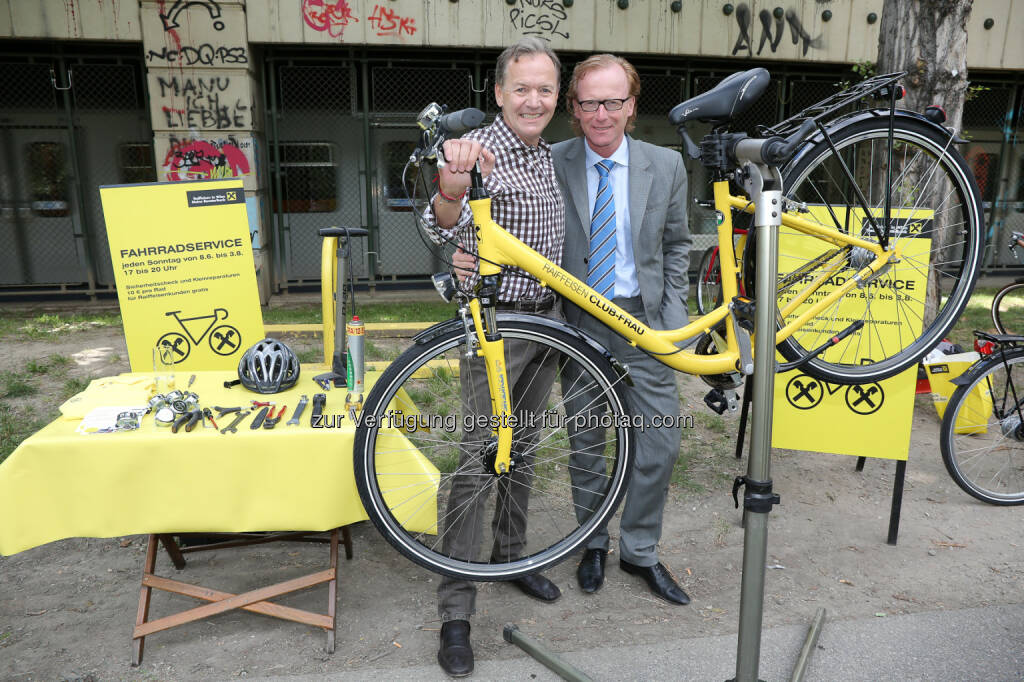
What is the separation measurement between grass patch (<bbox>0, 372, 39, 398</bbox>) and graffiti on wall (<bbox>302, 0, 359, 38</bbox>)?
5344mm

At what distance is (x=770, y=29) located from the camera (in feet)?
31.2

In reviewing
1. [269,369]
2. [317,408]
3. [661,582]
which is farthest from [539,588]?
[269,369]

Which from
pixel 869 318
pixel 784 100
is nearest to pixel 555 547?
pixel 869 318

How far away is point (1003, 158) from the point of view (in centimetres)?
1118

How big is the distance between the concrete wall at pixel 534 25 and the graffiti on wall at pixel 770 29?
0.04 feet

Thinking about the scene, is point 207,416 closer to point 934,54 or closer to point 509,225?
point 509,225

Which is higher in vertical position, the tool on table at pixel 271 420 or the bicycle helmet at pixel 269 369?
the bicycle helmet at pixel 269 369

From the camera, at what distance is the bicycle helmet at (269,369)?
293cm

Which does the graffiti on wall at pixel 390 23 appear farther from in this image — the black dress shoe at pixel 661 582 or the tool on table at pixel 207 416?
the black dress shoe at pixel 661 582

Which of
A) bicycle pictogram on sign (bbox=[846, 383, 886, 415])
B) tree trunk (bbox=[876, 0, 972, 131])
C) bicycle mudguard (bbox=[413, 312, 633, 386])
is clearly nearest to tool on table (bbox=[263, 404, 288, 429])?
bicycle mudguard (bbox=[413, 312, 633, 386])

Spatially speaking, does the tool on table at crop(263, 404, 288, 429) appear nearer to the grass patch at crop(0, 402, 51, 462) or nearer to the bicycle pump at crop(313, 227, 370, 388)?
the bicycle pump at crop(313, 227, 370, 388)

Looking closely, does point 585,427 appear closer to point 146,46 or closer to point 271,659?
point 271,659

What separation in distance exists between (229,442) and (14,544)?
771 millimetres

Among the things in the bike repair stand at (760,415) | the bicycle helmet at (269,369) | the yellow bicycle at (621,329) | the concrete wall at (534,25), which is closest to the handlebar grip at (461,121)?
the yellow bicycle at (621,329)
